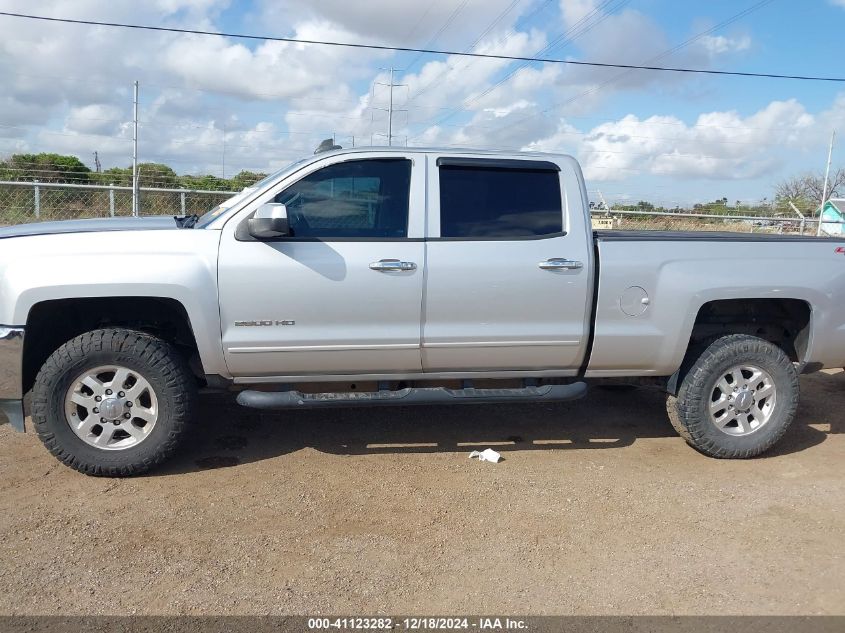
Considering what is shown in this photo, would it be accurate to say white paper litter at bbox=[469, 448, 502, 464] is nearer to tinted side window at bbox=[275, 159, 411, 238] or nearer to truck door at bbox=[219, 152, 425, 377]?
truck door at bbox=[219, 152, 425, 377]

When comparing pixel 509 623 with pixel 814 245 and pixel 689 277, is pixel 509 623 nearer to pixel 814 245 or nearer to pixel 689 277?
pixel 689 277

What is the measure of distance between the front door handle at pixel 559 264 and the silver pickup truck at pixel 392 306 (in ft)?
0.08

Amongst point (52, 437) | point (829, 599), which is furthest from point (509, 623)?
point (52, 437)

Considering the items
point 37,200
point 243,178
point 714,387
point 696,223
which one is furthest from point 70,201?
point 696,223

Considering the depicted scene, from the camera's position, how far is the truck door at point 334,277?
395 cm

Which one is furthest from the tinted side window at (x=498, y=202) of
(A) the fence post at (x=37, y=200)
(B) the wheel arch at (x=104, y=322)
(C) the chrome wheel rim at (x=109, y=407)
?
(A) the fence post at (x=37, y=200)

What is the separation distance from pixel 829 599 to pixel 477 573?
5.17 ft

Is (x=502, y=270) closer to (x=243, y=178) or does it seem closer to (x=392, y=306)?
(x=392, y=306)

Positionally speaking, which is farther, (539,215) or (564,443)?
(564,443)

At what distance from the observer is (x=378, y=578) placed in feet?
10.1

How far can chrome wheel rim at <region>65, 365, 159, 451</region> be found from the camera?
155 inches

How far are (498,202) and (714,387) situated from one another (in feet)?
6.31

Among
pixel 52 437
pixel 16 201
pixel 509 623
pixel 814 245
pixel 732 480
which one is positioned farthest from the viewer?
pixel 16 201

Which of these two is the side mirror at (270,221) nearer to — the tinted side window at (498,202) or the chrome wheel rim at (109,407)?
the tinted side window at (498,202)
